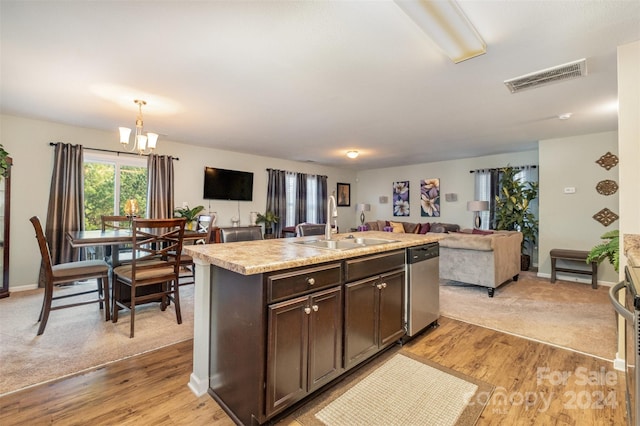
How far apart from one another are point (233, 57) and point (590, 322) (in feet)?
14.1

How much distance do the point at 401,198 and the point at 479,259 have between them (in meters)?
4.22

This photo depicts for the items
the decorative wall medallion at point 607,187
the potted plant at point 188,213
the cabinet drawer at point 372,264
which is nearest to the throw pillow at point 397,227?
the decorative wall medallion at point 607,187

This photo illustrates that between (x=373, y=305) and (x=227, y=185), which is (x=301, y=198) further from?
(x=373, y=305)

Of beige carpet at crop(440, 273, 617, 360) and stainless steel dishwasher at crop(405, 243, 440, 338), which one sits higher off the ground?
stainless steel dishwasher at crop(405, 243, 440, 338)

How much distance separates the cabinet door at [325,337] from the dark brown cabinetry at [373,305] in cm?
9

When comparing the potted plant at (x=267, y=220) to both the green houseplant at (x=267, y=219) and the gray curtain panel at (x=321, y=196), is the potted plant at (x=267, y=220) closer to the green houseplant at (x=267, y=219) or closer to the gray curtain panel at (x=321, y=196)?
the green houseplant at (x=267, y=219)

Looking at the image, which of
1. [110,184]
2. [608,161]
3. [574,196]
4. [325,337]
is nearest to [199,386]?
[325,337]

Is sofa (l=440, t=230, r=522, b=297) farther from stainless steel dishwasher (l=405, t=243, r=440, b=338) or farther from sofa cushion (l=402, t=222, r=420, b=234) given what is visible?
sofa cushion (l=402, t=222, r=420, b=234)

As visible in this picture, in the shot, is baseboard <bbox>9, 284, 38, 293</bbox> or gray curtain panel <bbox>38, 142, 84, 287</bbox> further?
gray curtain panel <bbox>38, 142, 84, 287</bbox>

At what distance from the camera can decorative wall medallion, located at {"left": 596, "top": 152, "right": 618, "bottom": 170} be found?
4.43 meters

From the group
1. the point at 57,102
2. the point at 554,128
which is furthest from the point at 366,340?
the point at 554,128

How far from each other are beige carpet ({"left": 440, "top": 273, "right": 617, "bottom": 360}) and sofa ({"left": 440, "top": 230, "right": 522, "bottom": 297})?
0.20 m

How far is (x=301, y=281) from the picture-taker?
63.0 inches

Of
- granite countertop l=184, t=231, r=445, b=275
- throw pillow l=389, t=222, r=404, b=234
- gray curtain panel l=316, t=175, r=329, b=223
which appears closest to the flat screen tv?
gray curtain panel l=316, t=175, r=329, b=223
